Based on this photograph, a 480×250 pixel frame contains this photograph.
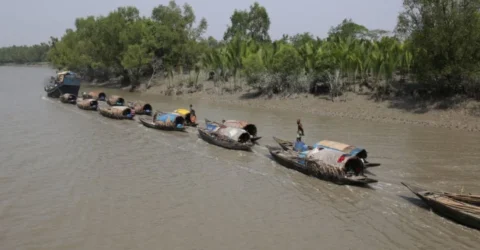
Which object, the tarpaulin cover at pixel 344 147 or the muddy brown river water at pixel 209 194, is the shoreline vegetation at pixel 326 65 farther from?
the tarpaulin cover at pixel 344 147

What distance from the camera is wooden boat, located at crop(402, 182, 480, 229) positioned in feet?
35.6

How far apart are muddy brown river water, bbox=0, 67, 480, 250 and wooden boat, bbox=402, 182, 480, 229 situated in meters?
0.20

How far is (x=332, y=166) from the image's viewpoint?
1447 centimetres

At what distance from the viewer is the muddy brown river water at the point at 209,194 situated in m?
10.6

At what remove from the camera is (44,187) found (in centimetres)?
1404

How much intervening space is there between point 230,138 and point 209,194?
6.13m

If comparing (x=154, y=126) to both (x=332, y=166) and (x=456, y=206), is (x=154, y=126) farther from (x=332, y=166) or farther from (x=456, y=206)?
(x=456, y=206)

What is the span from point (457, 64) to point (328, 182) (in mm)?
16338

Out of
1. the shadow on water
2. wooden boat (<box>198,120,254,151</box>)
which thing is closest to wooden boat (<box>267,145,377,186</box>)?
the shadow on water

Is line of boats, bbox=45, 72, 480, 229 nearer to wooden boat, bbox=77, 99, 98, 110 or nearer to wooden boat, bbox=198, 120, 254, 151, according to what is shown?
wooden boat, bbox=198, 120, 254, 151

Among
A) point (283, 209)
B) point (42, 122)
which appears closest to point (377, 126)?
point (283, 209)

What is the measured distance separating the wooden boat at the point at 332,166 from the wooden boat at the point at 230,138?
3451 millimetres

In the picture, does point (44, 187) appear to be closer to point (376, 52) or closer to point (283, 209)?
point (283, 209)

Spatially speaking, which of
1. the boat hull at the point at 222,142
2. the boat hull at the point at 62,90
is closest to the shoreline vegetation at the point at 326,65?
the boat hull at the point at 62,90
